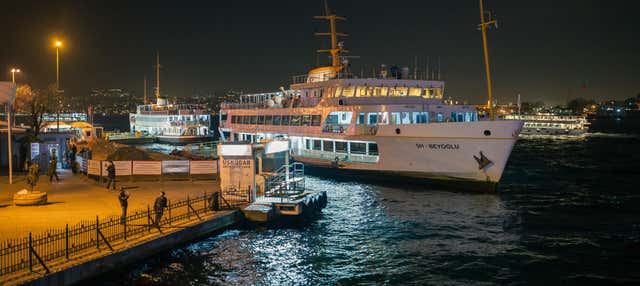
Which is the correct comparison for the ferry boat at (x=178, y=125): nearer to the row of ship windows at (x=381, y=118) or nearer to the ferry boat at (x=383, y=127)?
the ferry boat at (x=383, y=127)

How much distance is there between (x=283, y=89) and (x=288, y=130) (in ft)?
24.0

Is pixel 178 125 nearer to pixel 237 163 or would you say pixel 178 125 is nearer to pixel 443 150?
pixel 443 150

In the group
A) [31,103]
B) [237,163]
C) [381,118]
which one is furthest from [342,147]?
[31,103]

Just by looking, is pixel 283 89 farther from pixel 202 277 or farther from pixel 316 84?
pixel 202 277

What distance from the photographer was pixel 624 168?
157 ft

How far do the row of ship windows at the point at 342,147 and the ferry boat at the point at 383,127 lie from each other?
7 centimetres

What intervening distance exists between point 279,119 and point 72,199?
23844 mm

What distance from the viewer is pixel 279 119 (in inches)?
1715

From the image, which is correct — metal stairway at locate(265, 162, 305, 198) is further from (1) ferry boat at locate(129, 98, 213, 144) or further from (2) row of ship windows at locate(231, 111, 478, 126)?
(1) ferry boat at locate(129, 98, 213, 144)

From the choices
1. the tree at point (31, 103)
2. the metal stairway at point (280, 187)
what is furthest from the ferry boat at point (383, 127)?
the tree at point (31, 103)

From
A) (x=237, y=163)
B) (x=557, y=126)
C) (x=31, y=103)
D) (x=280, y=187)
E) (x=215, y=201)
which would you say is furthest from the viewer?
(x=557, y=126)

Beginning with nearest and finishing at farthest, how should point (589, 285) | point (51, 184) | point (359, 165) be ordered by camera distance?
1. point (589, 285)
2. point (51, 184)
3. point (359, 165)

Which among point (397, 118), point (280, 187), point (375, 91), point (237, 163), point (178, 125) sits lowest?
point (280, 187)

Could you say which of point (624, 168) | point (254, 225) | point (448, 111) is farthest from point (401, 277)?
point (624, 168)
